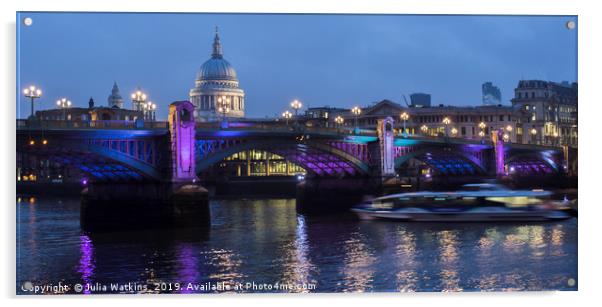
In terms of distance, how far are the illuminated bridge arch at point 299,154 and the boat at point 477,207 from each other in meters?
10.00

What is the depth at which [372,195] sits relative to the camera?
210ft

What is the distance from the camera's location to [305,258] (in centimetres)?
3525

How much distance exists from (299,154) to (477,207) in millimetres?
19518

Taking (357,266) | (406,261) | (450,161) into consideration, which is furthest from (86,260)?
(450,161)

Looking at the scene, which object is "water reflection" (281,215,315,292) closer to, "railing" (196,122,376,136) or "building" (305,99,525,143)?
"railing" (196,122,376,136)

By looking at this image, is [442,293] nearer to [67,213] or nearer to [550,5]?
[550,5]

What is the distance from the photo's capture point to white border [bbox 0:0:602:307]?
22766mm

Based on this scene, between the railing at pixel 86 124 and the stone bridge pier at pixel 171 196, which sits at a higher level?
the railing at pixel 86 124

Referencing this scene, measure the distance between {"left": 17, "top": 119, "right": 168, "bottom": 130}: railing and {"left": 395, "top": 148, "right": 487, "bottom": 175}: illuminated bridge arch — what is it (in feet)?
92.5

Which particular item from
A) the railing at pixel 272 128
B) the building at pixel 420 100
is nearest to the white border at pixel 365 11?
the railing at pixel 272 128

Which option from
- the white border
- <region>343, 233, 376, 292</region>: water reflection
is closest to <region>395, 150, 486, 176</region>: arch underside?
<region>343, 233, 376, 292</region>: water reflection

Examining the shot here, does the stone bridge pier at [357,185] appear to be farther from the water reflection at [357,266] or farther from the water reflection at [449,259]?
the water reflection at [357,266]

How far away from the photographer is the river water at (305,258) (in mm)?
27484
